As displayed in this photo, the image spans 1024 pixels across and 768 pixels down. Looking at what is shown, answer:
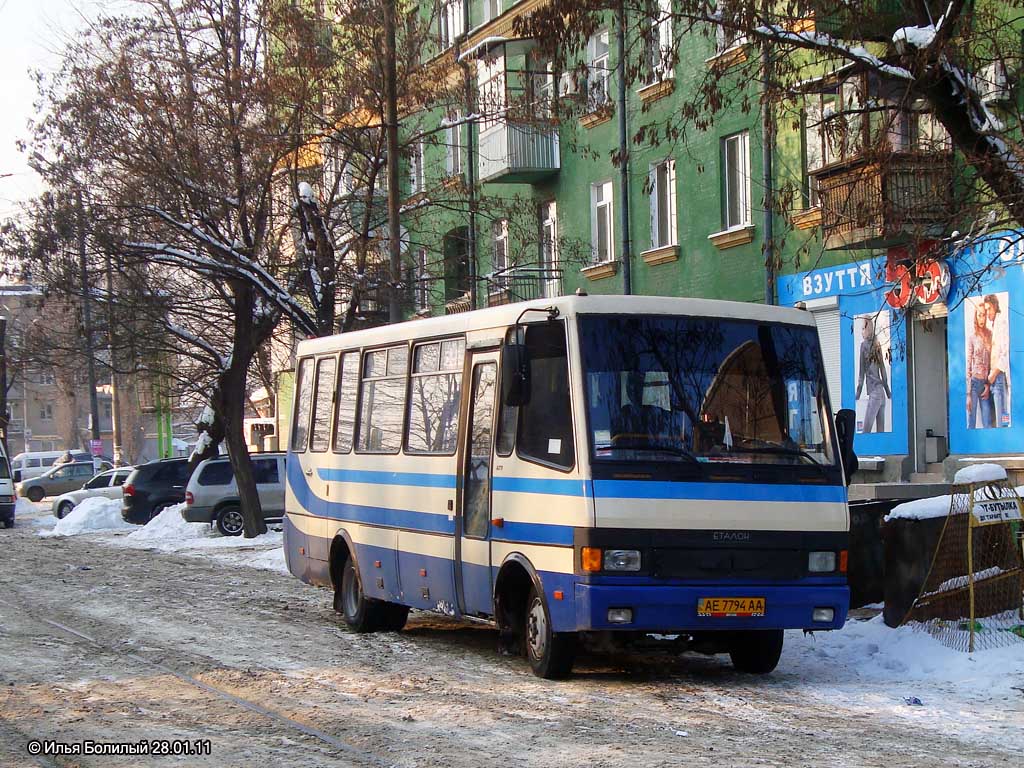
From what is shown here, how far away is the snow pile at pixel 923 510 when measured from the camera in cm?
1306

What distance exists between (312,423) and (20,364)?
18.6 metres

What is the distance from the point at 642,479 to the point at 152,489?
2877 cm

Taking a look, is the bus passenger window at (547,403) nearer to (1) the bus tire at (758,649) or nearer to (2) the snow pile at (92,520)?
(1) the bus tire at (758,649)

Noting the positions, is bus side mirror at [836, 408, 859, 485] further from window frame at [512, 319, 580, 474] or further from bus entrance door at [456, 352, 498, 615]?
bus entrance door at [456, 352, 498, 615]

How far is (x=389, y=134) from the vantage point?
2311cm

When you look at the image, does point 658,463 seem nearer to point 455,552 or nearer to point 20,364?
point 455,552

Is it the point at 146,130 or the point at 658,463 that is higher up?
the point at 146,130

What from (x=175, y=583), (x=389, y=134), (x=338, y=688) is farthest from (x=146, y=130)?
(x=338, y=688)

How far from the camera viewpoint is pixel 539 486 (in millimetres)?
11125

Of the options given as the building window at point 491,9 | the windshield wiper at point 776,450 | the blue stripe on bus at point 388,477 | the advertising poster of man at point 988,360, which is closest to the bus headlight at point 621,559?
the windshield wiper at point 776,450

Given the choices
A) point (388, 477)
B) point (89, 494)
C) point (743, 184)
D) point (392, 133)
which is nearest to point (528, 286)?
point (743, 184)

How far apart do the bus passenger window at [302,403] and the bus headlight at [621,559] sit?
6.54 m

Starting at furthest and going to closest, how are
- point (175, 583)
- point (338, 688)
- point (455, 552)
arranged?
point (175, 583) → point (455, 552) → point (338, 688)

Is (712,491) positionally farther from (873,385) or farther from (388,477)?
(873,385)
